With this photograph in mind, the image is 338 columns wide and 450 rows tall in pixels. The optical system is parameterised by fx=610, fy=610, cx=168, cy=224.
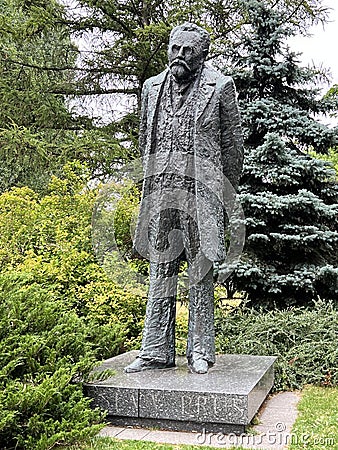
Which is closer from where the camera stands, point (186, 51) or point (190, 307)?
point (186, 51)

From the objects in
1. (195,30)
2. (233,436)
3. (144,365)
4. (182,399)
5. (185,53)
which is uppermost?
(195,30)

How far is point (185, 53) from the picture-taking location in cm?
511

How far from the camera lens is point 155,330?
525 centimetres

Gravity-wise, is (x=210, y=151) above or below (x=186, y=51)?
below

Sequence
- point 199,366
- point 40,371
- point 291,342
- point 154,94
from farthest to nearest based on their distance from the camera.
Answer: point 291,342
point 154,94
point 199,366
point 40,371

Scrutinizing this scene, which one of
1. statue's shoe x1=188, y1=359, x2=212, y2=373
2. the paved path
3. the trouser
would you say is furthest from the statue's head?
the paved path

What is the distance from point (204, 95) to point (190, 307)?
5.92ft

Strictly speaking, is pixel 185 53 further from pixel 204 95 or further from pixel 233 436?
pixel 233 436

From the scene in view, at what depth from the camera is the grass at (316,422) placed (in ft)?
13.8

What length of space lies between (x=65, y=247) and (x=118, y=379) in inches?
138

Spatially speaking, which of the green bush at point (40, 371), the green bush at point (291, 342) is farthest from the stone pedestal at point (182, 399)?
the green bush at point (291, 342)

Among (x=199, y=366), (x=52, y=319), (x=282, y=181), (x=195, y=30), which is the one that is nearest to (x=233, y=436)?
(x=199, y=366)

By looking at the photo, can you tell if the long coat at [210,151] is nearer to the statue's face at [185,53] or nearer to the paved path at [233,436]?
the statue's face at [185,53]

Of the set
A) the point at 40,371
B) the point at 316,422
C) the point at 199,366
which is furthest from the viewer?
the point at 199,366
